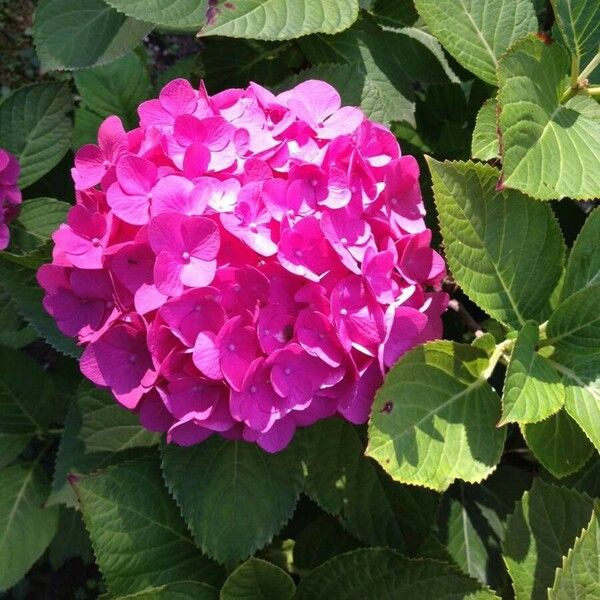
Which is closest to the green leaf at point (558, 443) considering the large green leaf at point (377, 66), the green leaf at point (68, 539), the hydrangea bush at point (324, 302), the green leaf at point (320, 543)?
the hydrangea bush at point (324, 302)

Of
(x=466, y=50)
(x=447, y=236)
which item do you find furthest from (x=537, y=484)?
(x=466, y=50)

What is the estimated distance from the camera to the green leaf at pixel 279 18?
3.38 ft

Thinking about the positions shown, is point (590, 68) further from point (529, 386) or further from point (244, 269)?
point (244, 269)

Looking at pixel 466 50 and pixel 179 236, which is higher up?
pixel 466 50

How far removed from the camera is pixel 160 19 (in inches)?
42.8

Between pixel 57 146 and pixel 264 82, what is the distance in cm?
42

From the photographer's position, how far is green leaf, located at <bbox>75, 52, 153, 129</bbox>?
1440mm

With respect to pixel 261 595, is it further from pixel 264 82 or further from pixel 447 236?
pixel 264 82

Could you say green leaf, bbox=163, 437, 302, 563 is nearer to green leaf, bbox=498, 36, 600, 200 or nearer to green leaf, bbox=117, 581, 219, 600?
green leaf, bbox=117, 581, 219, 600

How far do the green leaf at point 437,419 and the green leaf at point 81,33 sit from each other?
0.75 m

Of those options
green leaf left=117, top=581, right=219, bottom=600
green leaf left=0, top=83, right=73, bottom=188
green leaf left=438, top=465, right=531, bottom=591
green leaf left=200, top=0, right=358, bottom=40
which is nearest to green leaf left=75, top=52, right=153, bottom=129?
green leaf left=0, top=83, right=73, bottom=188

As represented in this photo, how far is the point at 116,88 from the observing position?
1.44m

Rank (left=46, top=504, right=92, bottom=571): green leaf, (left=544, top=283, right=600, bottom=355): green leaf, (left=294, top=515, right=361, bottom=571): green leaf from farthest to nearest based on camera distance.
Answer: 1. (left=46, top=504, right=92, bottom=571): green leaf
2. (left=294, top=515, right=361, bottom=571): green leaf
3. (left=544, top=283, right=600, bottom=355): green leaf

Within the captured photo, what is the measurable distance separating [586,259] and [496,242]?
14 centimetres
